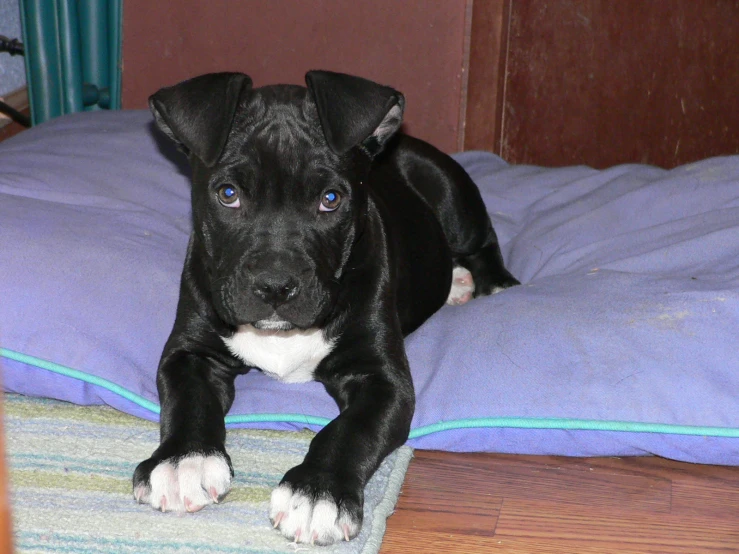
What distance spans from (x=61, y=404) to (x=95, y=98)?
313cm

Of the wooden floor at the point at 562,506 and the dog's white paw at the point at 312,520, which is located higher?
the dog's white paw at the point at 312,520

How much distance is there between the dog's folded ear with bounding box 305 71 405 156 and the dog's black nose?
402 mm

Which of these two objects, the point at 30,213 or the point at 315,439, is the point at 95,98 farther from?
the point at 315,439

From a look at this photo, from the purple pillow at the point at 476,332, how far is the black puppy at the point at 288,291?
16cm

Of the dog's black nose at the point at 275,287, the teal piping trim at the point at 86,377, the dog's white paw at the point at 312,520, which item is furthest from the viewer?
the teal piping trim at the point at 86,377

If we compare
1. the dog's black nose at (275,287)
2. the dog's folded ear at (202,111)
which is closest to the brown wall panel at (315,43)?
the dog's folded ear at (202,111)

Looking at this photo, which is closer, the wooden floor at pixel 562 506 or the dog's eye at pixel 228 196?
the wooden floor at pixel 562 506

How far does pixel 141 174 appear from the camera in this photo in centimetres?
415

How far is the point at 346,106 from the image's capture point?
108 inches

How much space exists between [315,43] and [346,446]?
3.67 metres

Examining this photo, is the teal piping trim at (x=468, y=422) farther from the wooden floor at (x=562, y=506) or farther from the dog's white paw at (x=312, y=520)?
the dog's white paw at (x=312, y=520)

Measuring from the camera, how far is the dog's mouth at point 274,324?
272cm

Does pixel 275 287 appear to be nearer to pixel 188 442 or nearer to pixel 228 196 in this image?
pixel 228 196

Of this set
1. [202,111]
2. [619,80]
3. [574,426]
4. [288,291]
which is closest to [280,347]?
[288,291]
